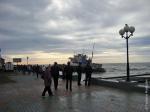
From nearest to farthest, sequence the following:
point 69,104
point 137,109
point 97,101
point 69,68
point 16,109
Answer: point 137,109 → point 16,109 → point 69,104 → point 97,101 → point 69,68

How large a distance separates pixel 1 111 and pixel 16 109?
0.70 m

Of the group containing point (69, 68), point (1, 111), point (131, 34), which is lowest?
point (1, 111)

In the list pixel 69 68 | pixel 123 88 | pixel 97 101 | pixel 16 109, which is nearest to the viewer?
pixel 16 109

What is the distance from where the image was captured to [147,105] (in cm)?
1344

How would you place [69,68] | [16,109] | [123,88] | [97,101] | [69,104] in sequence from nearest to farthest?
[16,109] < [69,104] < [97,101] < [123,88] < [69,68]

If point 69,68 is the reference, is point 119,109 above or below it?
below

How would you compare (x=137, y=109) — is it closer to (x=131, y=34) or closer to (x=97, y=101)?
(x=97, y=101)

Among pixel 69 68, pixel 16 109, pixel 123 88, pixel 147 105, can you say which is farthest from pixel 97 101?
pixel 69 68

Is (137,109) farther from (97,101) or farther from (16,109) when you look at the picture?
(16,109)

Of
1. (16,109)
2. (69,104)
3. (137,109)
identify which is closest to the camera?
(137,109)

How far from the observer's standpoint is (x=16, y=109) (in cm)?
1338

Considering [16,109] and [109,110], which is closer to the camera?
[109,110]

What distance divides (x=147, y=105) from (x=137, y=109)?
109cm

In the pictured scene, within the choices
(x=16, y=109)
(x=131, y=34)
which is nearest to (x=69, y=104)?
(x=16, y=109)
